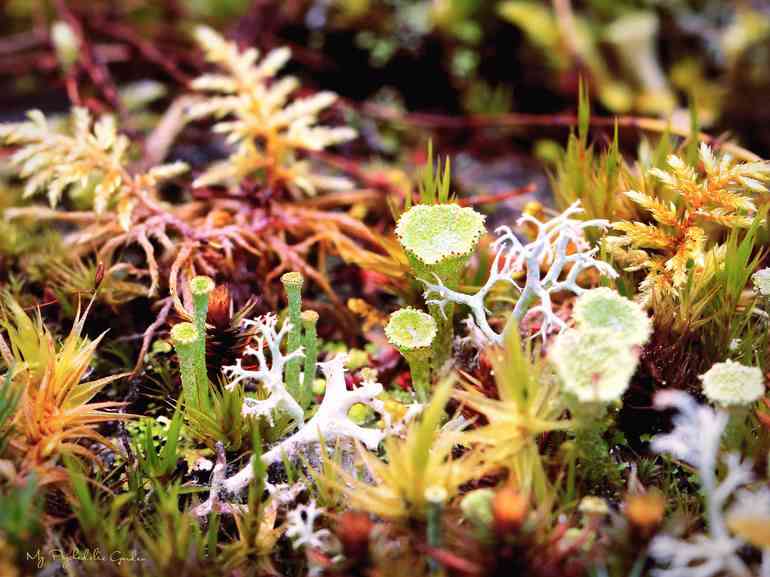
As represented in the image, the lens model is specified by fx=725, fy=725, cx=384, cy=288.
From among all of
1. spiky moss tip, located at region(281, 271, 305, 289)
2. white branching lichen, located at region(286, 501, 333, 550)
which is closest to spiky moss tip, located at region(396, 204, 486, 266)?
spiky moss tip, located at region(281, 271, 305, 289)

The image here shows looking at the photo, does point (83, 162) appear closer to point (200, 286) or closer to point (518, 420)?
point (200, 286)

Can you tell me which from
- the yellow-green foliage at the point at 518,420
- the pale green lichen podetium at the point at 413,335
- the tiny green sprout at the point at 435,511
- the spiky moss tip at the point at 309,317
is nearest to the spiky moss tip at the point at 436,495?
the tiny green sprout at the point at 435,511

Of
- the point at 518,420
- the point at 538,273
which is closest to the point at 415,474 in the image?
the point at 518,420

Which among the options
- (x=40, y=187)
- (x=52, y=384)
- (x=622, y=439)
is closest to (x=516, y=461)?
(x=622, y=439)

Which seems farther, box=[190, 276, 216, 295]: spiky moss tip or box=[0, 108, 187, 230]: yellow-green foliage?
box=[0, 108, 187, 230]: yellow-green foliage

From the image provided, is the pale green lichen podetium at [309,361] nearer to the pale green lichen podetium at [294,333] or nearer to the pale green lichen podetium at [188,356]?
the pale green lichen podetium at [294,333]

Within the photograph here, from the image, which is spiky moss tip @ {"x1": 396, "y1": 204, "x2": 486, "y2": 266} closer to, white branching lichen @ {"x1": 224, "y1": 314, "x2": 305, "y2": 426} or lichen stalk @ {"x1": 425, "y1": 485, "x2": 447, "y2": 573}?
white branching lichen @ {"x1": 224, "y1": 314, "x2": 305, "y2": 426}

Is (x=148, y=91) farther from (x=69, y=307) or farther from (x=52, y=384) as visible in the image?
(x=52, y=384)
